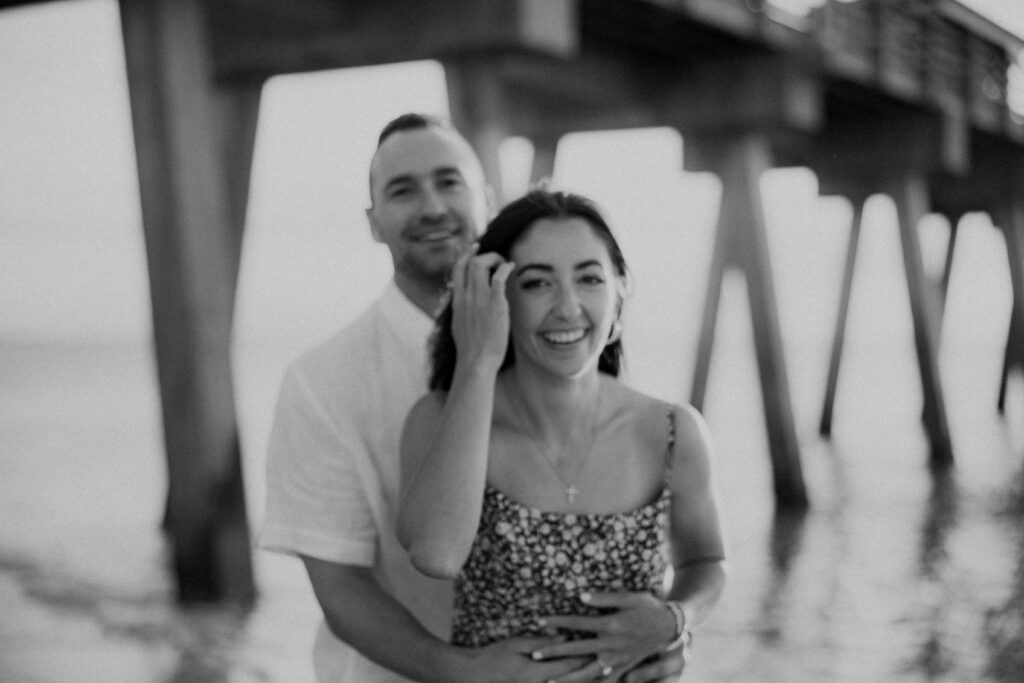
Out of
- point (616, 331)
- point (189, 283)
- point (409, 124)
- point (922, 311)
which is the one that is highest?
point (409, 124)

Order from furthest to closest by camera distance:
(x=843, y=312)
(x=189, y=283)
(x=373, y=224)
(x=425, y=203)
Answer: (x=843, y=312) < (x=189, y=283) < (x=373, y=224) < (x=425, y=203)

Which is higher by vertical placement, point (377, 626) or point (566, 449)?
point (566, 449)

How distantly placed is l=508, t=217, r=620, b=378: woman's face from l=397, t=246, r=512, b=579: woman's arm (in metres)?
0.08

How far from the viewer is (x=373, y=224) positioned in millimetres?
2645

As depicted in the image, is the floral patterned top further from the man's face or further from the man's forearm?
the man's face

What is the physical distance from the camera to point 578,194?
7.64 ft

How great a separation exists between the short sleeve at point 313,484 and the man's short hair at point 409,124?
0.52m

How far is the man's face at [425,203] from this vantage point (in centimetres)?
250

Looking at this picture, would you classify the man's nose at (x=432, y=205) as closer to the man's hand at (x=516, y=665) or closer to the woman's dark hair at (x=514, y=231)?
the woman's dark hair at (x=514, y=231)

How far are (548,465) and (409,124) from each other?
0.73 meters

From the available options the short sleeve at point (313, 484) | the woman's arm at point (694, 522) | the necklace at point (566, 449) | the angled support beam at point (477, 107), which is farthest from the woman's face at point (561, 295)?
the angled support beam at point (477, 107)

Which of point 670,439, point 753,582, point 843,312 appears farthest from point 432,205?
point 843,312

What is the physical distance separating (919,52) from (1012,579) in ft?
17.9

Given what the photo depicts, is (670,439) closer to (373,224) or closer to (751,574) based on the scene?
(373,224)
